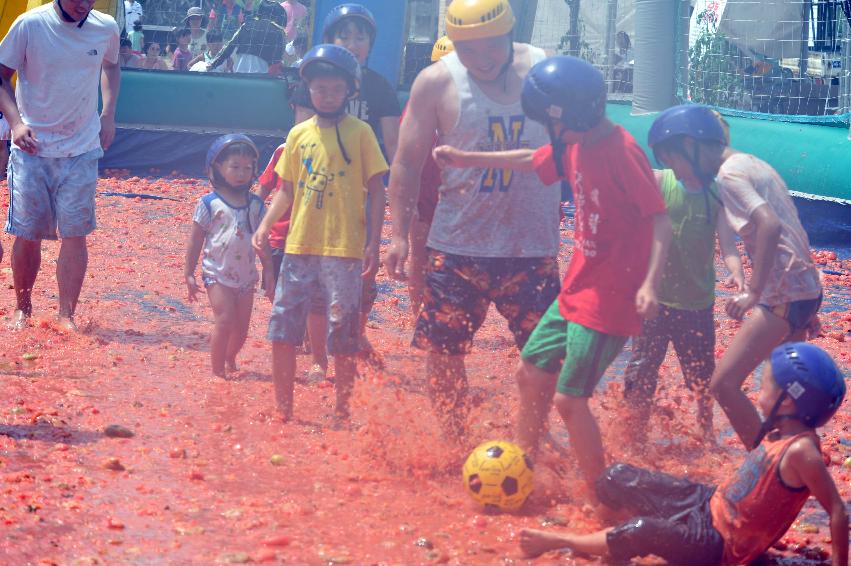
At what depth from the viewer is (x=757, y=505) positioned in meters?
4.43

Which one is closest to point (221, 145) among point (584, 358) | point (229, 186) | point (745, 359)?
point (229, 186)

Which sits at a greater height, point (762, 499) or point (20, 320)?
point (762, 499)

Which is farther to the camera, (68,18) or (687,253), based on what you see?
(68,18)

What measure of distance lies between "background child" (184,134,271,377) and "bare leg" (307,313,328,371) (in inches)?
20.4

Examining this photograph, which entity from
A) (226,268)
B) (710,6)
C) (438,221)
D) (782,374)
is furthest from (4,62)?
(710,6)

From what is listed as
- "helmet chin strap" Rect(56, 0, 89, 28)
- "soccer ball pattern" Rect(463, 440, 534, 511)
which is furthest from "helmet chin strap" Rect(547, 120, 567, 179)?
"helmet chin strap" Rect(56, 0, 89, 28)

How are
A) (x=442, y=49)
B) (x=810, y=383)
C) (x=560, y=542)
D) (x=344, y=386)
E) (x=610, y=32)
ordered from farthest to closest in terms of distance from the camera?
(x=610, y=32)
(x=442, y=49)
(x=344, y=386)
(x=560, y=542)
(x=810, y=383)

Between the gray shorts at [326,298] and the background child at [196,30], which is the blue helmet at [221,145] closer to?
the gray shorts at [326,298]

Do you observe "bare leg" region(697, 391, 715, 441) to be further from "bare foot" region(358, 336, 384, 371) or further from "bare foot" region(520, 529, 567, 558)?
"bare foot" region(358, 336, 384, 371)

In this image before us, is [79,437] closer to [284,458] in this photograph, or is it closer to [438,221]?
[284,458]

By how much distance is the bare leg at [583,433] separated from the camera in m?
4.95

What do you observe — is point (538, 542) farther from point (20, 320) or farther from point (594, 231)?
point (20, 320)

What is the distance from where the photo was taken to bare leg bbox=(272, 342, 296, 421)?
636 cm

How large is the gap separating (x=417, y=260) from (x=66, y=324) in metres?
2.50
